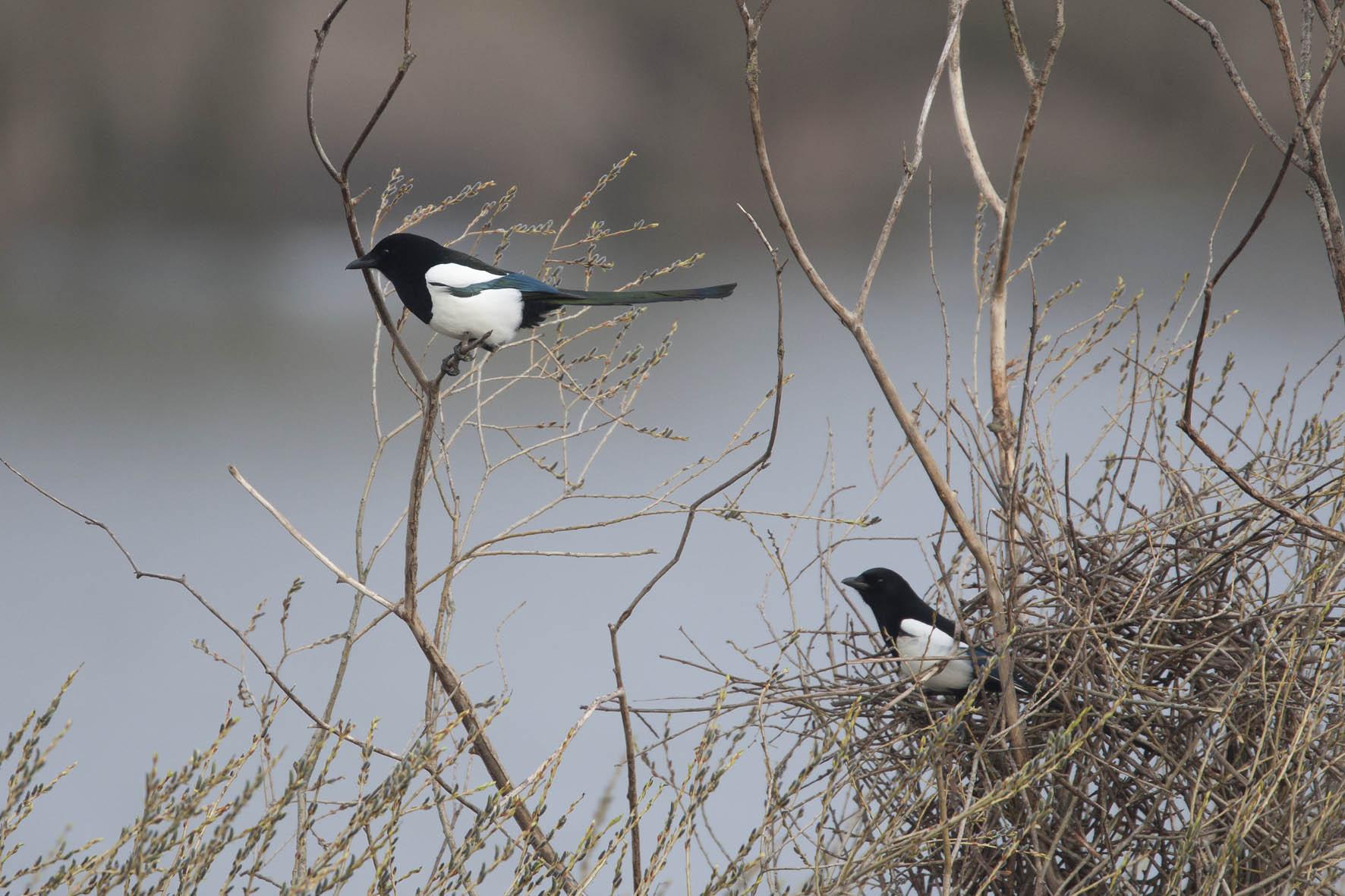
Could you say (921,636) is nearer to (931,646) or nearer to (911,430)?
(931,646)

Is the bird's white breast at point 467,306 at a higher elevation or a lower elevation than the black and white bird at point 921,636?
higher

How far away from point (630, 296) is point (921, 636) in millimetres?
465

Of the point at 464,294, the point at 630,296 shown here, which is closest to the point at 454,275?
the point at 464,294

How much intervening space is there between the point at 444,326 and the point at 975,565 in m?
0.65

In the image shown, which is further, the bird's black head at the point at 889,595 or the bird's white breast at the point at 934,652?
the bird's black head at the point at 889,595

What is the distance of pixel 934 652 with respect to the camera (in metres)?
1.23

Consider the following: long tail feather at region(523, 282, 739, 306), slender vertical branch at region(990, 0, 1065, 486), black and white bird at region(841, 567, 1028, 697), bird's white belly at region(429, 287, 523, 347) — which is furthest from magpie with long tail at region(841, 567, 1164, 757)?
bird's white belly at region(429, 287, 523, 347)

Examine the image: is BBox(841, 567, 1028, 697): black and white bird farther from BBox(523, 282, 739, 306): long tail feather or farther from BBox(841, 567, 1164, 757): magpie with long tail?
BBox(523, 282, 739, 306): long tail feather

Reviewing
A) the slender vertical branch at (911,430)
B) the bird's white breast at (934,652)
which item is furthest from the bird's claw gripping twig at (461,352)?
the bird's white breast at (934,652)

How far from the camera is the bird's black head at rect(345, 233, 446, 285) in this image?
1.25 metres

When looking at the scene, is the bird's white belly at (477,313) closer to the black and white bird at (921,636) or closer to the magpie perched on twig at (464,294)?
the magpie perched on twig at (464,294)

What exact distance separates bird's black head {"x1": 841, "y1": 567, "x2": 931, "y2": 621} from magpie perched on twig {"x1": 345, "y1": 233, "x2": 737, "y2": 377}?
1.33 feet

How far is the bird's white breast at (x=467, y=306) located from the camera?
4.03 ft

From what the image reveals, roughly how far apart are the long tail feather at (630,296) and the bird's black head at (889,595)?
1.31 feet
